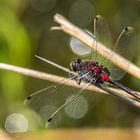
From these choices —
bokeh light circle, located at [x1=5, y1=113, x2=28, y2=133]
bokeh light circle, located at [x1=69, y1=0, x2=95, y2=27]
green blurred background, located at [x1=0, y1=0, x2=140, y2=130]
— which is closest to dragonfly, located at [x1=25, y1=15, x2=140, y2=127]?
bokeh light circle, located at [x1=5, y1=113, x2=28, y2=133]

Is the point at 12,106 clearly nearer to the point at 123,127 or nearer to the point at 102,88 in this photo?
the point at 123,127

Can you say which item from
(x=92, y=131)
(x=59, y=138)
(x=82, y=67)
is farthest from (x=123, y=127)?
(x=82, y=67)

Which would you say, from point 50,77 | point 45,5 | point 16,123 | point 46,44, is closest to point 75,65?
point 50,77

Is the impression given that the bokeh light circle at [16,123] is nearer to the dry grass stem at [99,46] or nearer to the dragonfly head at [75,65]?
the dragonfly head at [75,65]

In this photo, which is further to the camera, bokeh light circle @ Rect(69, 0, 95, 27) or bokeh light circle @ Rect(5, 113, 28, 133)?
bokeh light circle @ Rect(69, 0, 95, 27)

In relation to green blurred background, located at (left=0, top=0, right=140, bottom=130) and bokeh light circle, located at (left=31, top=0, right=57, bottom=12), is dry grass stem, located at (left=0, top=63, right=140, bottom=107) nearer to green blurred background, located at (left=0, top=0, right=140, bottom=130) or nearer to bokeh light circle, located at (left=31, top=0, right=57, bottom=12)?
green blurred background, located at (left=0, top=0, right=140, bottom=130)

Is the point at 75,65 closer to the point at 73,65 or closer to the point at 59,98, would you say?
the point at 73,65
